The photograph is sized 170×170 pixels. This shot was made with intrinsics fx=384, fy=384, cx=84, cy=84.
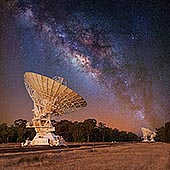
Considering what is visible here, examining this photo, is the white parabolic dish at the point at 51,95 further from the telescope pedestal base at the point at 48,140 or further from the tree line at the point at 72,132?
the tree line at the point at 72,132

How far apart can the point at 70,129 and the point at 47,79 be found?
57.3m

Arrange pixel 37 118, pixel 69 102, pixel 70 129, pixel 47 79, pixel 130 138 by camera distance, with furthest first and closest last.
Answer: pixel 130 138 < pixel 70 129 < pixel 37 118 < pixel 69 102 < pixel 47 79

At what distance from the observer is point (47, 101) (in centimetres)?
4888

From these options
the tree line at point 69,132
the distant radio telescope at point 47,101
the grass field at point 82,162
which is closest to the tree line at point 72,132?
the tree line at point 69,132

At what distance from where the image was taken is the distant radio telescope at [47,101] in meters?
44.7

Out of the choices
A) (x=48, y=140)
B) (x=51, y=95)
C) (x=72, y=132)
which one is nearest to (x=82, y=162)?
(x=51, y=95)

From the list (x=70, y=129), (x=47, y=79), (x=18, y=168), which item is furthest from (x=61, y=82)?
(x=70, y=129)

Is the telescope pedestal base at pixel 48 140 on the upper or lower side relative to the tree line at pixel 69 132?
lower

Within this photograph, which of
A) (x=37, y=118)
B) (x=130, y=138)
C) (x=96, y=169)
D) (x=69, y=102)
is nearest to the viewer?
(x=96, y=169)

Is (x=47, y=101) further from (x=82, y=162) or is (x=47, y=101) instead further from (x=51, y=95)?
(x=82, y=162)

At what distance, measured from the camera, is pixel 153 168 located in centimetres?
1884

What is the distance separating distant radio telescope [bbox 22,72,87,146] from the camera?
44656 millimetres

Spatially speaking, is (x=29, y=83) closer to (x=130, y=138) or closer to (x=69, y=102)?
(x=69, y=102)

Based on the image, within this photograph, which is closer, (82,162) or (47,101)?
(82,162)
